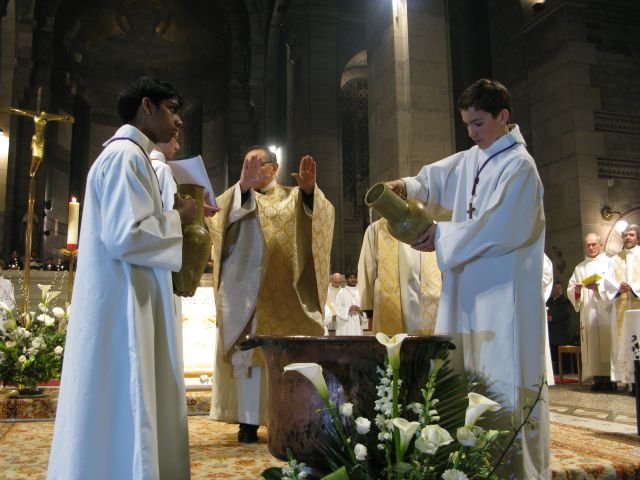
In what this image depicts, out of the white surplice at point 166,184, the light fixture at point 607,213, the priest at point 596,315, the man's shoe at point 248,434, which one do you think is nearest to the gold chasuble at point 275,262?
the man's shoe at point 248,434

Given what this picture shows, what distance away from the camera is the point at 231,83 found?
72.3ft

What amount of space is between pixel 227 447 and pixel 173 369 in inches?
59.3

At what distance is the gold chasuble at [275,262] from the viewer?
3.82m

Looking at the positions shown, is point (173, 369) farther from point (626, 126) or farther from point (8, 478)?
point (626, 126)

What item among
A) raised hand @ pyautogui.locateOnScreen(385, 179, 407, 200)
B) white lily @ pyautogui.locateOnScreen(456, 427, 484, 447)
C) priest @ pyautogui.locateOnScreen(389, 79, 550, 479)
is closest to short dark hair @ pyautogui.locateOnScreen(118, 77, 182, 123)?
raised hand @ pyautogui.locateOnScreen(385, 179, 407, 200)

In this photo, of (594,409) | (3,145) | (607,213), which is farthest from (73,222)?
(3,145)

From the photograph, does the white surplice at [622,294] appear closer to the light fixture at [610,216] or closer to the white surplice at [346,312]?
the light fixture at [610,216]

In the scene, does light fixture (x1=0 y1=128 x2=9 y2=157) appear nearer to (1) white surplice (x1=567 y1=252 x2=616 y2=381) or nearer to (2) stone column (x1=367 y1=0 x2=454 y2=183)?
(2) stone column (x1=367 y1=0 x2=454 y2=183)

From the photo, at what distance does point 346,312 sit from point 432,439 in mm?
11266

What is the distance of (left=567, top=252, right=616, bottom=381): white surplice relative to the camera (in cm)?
834

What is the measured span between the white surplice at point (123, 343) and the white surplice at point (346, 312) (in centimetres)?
1028

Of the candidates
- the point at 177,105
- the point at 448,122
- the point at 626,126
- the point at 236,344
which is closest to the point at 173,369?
the point at 177,105

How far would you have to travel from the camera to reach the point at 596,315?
28.3 ft

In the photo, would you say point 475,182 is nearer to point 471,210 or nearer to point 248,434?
point 471,210
